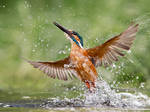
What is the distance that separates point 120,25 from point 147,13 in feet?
2.19

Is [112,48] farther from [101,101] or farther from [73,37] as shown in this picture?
[101,101]

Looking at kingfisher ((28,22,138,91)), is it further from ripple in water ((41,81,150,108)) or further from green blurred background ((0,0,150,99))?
green blurred background ((0,0,150,99))

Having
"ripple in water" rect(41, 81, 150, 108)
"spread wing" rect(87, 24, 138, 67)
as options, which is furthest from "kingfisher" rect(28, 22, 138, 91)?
"ripple in water" rect(41, 81, 150, 108)

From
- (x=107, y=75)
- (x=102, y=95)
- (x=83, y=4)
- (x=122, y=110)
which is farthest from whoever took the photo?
(x=83, y=4)

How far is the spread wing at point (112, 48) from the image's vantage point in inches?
174

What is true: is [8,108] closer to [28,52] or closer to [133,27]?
[133,27]

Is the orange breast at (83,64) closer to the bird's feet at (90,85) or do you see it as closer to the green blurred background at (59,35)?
the bird's feet at (90,85)

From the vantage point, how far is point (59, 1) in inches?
356

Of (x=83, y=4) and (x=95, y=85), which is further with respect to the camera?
(x=83, y=4)

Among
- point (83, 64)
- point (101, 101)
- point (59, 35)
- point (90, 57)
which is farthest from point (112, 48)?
point (59, 35)

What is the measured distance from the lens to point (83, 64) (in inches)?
184

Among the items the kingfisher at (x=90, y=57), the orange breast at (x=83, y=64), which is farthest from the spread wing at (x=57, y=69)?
the orange breast at (x=83, y=64)

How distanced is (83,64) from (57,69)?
20.1 inches

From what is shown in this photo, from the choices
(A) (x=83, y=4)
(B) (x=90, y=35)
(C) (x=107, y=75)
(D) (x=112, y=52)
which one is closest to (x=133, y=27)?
(D) (x=112, y=52)
